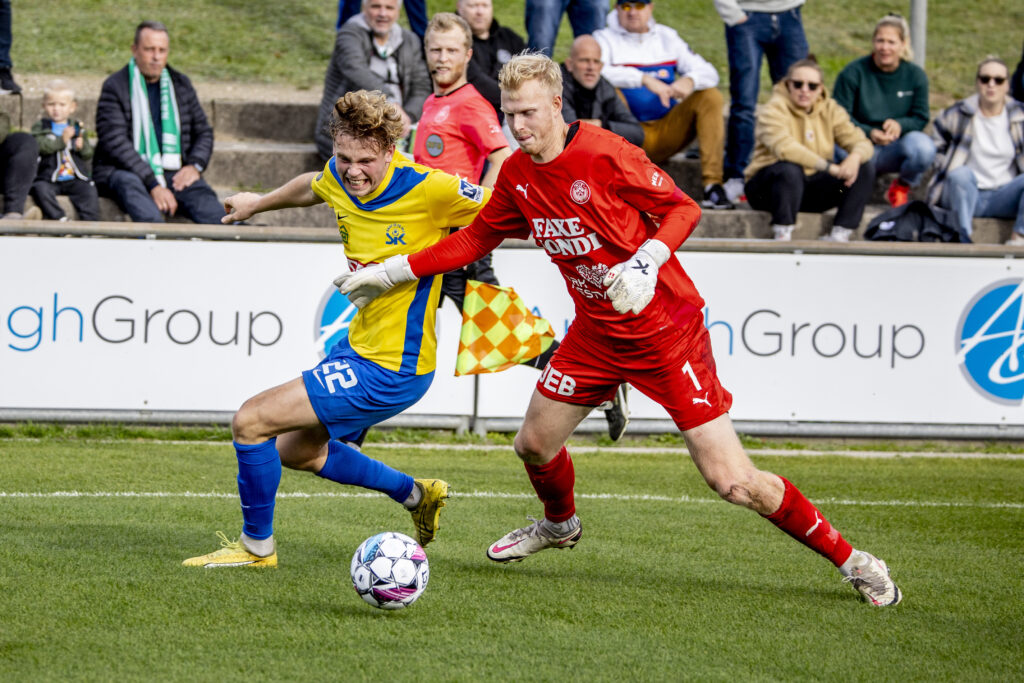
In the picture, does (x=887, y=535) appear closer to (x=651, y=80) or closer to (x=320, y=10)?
(x=651, y=80)

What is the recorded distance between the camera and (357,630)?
4.36 meters

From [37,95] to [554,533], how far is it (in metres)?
9.21

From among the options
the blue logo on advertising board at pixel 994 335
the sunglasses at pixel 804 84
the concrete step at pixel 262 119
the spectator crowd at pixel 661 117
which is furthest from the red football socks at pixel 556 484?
the concrete step at pixel 262 119

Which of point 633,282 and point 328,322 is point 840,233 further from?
point 633,282

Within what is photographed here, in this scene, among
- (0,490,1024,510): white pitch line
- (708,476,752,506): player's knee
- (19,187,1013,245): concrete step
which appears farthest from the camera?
(19,187,1013,245): concrete step

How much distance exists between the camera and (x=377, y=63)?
10.7m

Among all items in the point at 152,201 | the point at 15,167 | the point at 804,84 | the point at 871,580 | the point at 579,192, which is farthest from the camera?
the point at 804,84

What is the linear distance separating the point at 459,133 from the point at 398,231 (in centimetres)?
225

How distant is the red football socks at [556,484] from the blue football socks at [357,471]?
602 mm

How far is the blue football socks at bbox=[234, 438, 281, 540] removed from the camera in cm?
501

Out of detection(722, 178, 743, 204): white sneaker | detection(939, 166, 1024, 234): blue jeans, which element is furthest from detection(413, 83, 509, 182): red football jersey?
detection(939, 166, 1024, 234): blue jeans

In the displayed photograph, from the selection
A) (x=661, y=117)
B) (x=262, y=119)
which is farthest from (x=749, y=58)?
(x=262, y=119)

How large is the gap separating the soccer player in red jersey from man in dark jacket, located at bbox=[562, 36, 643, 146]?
5486 millimetres

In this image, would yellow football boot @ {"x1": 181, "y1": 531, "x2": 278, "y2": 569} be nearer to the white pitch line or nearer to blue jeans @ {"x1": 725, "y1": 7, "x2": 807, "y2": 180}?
the white pitch line
